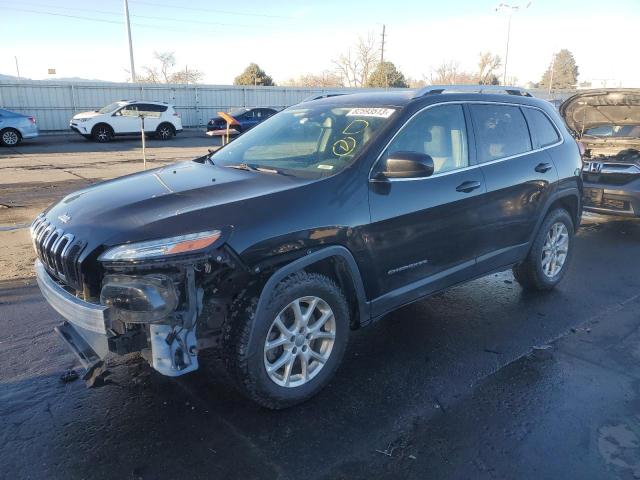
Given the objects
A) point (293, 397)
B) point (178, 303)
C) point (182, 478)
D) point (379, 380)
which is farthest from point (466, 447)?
point (178, 303)

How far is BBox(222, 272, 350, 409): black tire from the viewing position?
2.79 m

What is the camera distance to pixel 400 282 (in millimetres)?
3561

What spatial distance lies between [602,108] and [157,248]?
808 cm

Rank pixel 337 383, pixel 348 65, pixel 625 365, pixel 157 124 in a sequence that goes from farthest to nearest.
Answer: pixel 348 65, pixel 157 124, pixel 625 365, pixel 337 383

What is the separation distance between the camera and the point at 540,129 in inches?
194

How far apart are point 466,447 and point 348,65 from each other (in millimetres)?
62574

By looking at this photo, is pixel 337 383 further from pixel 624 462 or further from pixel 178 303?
pixel 624 462

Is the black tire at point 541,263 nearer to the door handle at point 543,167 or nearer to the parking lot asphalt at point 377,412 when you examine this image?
the door handle at point 543,167

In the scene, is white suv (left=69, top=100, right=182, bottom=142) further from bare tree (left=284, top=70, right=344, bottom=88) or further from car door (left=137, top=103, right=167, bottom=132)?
bare tree (left=284, top=70, right=344, bottom=88)

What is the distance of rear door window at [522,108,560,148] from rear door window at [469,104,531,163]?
11 cm

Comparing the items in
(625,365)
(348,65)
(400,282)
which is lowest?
(625,365)

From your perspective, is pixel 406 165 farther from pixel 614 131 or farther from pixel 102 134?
pixel 102 134

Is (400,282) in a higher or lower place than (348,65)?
lower

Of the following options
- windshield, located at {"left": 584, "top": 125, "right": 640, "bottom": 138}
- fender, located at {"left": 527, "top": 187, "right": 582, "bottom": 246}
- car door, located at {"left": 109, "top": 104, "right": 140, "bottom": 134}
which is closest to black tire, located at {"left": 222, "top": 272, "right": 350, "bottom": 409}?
fender, located at {"left": 527, "top": 187, "right": 582, "bottom": 246}
